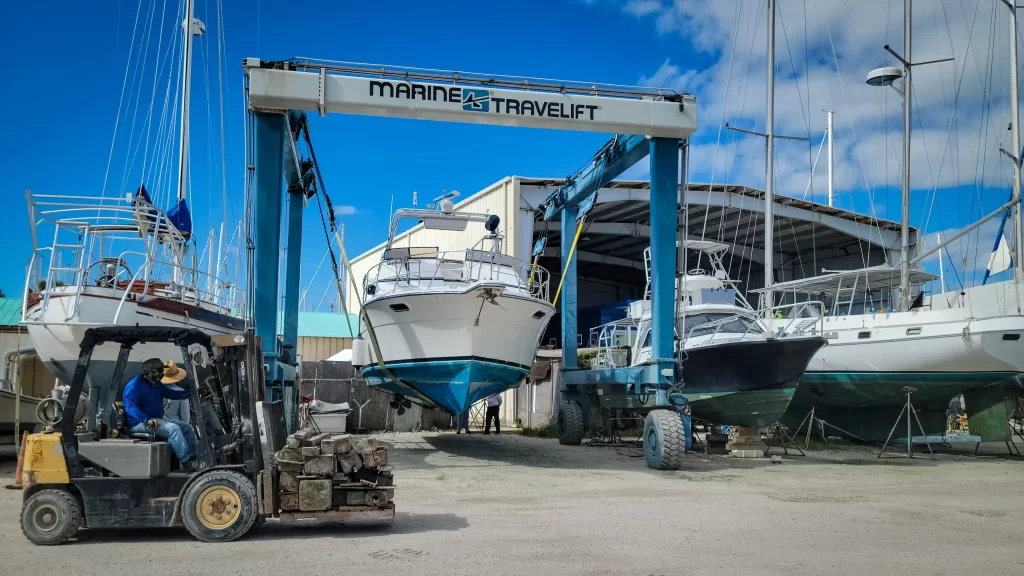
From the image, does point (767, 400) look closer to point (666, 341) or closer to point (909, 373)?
point (666, 341)

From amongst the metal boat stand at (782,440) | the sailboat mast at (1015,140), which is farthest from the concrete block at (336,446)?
the sailboat mast at (1015,140)

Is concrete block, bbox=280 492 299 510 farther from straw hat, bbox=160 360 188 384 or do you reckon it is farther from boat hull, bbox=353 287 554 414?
boat hull, bbox=353 287 554 414

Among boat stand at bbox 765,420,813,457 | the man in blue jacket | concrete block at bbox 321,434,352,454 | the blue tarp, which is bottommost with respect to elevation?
boat stand at bbox 765,420,813,457

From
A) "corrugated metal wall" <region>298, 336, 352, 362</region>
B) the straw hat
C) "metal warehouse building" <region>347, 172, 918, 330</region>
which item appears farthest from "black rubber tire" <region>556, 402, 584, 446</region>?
"corrugated metal wall" <region>298, 336, 352, 362</region>

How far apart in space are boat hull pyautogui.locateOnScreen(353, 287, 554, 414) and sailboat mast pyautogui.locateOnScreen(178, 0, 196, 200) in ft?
21.9

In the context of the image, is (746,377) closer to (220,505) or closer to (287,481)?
(287,481)

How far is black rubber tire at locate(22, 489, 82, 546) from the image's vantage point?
605 cm

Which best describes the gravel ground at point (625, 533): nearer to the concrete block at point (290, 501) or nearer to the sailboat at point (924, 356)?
the concrete block at point (290, 501)

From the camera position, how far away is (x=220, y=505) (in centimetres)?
620

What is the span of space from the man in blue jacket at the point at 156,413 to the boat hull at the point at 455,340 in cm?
581

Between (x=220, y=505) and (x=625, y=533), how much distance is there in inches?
133

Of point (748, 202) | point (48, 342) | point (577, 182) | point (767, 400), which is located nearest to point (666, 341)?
point (767, 400)

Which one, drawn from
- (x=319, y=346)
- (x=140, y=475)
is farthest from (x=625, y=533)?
(x=319, y=346)

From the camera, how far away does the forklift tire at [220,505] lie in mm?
6141
